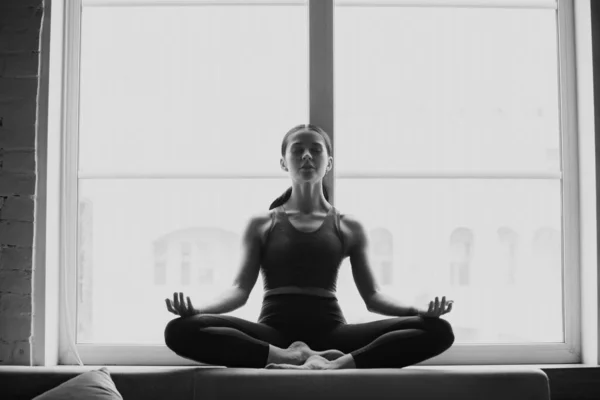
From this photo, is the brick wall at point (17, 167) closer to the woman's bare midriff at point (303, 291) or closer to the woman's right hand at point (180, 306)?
the woman's right hand at point (180, 306)

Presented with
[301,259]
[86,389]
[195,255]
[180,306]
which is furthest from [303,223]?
[86,389]

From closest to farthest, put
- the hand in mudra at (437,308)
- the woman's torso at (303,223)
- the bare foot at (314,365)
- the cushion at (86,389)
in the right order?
the cushion at (86,389) < the bare foot at (314,365) < the hand in mudra at (437,308) < the woman's torso at (303,223)

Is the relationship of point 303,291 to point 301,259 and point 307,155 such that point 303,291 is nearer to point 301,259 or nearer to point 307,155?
point 301,259

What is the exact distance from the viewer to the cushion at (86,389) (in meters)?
1.79

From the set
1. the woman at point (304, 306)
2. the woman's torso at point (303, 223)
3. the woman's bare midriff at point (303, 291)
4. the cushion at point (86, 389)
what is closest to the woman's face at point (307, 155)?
the woman at point (304, 306)

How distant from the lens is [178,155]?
9.48 ft

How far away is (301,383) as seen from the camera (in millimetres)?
1864

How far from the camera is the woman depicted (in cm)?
214

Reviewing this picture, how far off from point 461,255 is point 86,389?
1642 millimetres

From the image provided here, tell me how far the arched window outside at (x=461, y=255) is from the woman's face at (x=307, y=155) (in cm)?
66

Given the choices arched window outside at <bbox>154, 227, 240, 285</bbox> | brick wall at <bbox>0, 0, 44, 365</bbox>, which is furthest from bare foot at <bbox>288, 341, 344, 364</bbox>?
brick wall at <bbox>0, 0, 44, 365</bbox>

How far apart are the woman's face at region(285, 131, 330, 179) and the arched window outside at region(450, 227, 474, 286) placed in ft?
2.18

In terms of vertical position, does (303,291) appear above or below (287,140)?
below

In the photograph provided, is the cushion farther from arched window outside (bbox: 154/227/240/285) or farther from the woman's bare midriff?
arched window outside (bbox: 154/227/240/285)
